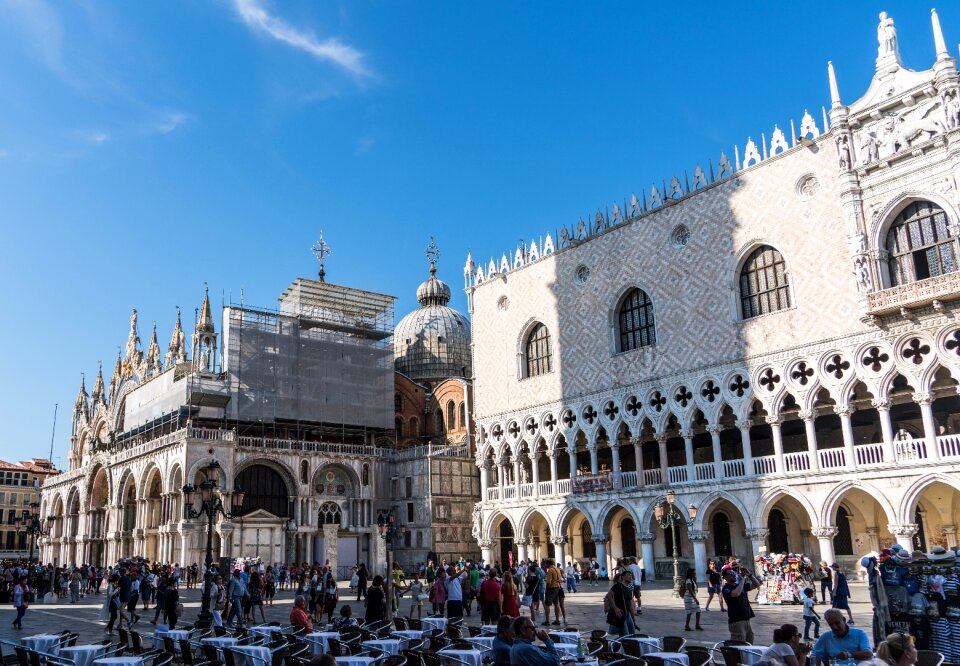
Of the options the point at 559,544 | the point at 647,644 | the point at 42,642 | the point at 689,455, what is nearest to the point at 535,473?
the point at 559,544

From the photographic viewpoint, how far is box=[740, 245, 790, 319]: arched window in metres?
26.7

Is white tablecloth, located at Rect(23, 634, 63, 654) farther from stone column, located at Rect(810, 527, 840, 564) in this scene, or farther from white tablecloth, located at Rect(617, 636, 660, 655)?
stone column, located at Rect(810, 527, 840, 564)

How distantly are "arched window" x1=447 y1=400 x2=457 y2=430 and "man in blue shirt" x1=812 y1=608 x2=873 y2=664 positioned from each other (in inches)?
1702

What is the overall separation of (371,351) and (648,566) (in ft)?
67.0

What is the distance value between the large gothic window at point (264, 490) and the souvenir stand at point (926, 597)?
105 feet

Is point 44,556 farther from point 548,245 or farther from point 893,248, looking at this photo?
point 893,248

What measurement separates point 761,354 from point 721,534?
7.43 m

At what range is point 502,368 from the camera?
118 feet

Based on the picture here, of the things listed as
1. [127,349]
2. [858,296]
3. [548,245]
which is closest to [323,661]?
[858,296]

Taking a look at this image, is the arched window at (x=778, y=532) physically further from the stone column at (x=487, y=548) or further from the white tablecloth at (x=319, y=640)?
the white tablecloth at (x=319, y=640)

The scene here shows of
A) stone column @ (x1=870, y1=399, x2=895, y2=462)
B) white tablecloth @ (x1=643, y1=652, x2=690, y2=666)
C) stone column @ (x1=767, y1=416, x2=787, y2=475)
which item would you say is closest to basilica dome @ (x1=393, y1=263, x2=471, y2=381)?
stone column @ (x1=767, y1=416, x2=787, y2=475)

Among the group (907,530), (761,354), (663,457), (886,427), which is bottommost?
(907,530)

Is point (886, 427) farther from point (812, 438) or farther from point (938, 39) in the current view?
point (938, 39)

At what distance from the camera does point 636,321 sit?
102 ft
